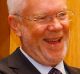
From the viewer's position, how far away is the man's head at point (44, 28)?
1.63 m

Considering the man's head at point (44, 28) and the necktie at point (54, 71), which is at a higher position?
the man's head at point (44, 28)

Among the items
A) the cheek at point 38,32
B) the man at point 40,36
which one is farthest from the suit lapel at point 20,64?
the cheek at point 38,32

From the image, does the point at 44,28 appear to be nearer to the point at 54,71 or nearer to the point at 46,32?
the point at 46,32

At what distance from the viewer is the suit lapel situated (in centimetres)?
163

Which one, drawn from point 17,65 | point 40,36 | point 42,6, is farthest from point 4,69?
point 42,6

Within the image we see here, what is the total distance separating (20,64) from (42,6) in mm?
299

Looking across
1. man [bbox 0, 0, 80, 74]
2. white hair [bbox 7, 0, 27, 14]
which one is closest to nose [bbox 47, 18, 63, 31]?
man [bbox 0, 0, 80, 74]

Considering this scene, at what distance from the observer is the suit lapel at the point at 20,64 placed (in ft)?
5.34

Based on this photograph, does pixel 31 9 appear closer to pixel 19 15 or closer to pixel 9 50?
pixel 19 15

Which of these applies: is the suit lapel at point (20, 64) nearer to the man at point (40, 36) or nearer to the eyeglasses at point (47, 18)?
the man at point (40, 36)

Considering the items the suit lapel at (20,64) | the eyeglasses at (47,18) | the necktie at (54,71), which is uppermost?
the eyeglasses at (47,18)

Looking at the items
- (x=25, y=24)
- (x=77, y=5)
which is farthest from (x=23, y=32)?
(x=77, y=5)

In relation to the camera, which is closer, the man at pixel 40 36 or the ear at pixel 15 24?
the man at pixel 40 36

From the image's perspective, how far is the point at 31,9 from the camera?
5.44 feet
